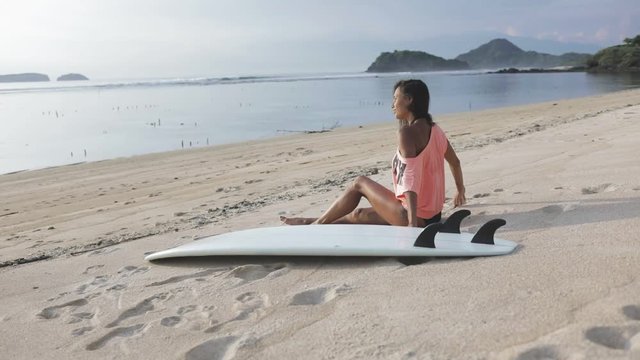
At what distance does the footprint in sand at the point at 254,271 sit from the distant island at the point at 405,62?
145 metres

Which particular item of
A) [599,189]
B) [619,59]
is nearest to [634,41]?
[619,59]

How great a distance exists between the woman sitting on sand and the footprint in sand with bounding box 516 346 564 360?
1727 millimetres

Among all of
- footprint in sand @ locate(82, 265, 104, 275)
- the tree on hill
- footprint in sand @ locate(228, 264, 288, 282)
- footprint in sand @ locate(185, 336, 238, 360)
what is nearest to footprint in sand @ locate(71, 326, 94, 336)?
footprint in sand @ locate(185, 336, 238, 360)

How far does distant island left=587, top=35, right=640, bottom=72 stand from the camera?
62.2 meters

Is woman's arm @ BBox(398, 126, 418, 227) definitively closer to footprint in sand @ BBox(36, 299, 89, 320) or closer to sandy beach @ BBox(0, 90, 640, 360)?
sandy beach @ BBox(0, 90, 640, 360)

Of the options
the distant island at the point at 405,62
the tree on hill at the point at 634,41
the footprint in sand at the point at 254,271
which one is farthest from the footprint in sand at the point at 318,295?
the distant island at the point at 405,62

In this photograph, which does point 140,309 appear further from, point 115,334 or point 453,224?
point 453,224

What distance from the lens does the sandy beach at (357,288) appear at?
2.15 metres

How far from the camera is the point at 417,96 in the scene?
12.0 ft

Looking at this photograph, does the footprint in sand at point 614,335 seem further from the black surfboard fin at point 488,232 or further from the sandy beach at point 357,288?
the black surfboard fin at point 488,232

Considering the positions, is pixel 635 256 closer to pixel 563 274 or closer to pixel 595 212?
pixel 563 274

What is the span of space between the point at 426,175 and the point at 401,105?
1.64ft

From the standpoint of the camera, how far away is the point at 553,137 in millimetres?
8281

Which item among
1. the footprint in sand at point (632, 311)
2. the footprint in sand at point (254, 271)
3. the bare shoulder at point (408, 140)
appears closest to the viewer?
the footprint in sand at point (632, 311)
